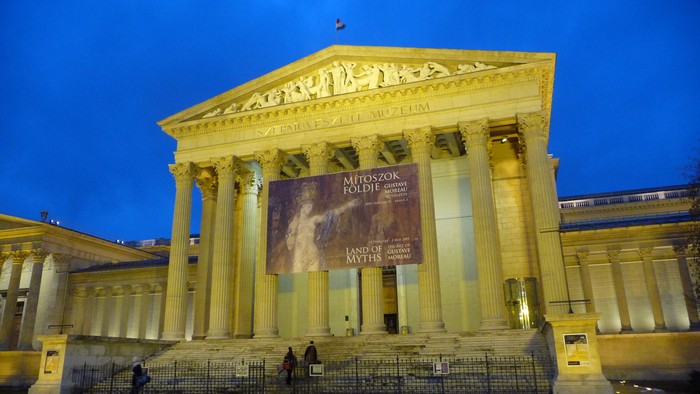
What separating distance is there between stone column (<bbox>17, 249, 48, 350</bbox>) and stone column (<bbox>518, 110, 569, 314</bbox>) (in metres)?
29.7

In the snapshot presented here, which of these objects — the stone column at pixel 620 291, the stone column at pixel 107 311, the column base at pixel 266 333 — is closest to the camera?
the column base at pixel 266 333

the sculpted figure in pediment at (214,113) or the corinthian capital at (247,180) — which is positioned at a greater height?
the sculpted figure in pediment at (214,113)

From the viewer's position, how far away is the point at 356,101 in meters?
24.8

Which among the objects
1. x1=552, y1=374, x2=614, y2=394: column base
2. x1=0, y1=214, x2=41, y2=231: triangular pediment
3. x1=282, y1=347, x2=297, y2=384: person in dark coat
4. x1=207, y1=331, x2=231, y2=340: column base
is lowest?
x1=552, y1=374, x2=614, y2=394: column base

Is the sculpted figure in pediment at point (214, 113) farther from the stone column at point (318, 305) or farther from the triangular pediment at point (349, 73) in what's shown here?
the stone column at point (318, 305)

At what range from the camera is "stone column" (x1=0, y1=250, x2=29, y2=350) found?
32.9 metres

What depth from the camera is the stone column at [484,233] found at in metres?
20.9

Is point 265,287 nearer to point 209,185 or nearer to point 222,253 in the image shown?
point 222,253

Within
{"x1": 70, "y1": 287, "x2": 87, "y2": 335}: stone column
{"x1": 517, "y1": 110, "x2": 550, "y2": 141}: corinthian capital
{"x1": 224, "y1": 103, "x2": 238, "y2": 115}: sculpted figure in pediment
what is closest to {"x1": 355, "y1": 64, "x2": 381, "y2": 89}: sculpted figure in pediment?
{"x1": 224, "y1": 103, "x2": 238, "y2": 115}: sculpted figure in pediment

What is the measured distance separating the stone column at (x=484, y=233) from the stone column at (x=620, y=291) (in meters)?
6.67

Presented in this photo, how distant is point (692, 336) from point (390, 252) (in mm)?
11281

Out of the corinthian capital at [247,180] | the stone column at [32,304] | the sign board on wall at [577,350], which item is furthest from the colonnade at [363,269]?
the stone column at [32,304]

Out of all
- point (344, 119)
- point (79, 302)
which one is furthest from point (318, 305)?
point (79, 302)

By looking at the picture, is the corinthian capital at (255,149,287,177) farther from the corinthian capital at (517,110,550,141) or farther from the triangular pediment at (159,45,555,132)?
the corinthian capital at (517,110,550,141)
